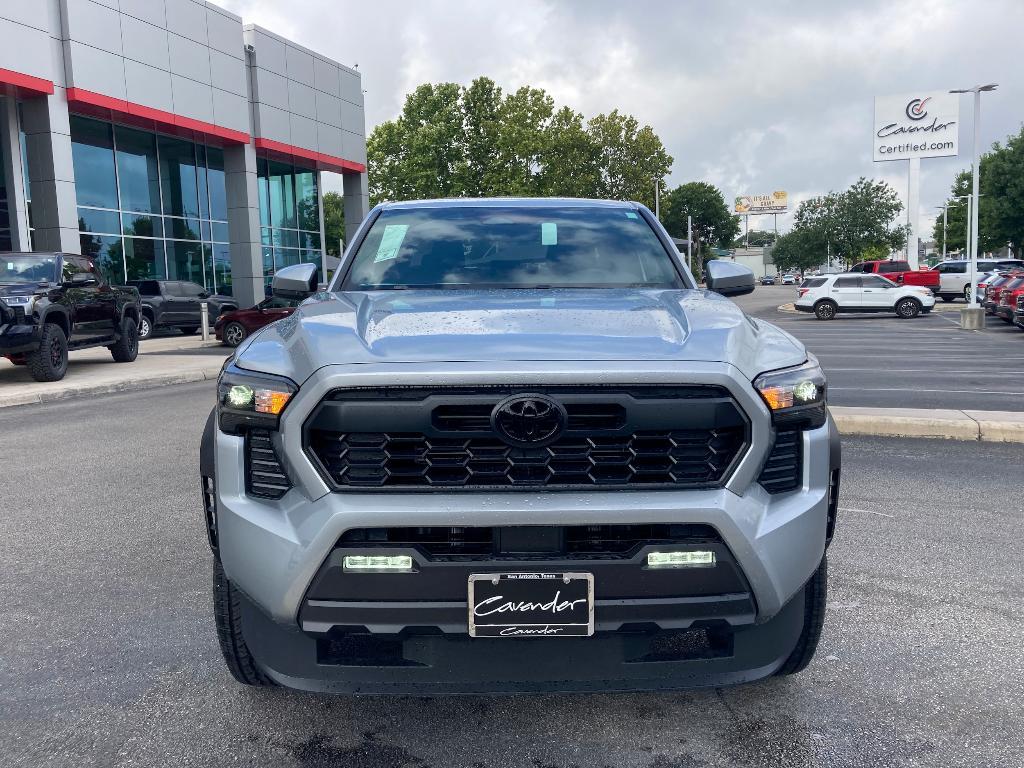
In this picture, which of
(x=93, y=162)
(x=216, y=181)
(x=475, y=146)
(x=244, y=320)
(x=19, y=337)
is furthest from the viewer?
(x=475, y=146)

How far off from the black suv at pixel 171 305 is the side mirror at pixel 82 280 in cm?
914

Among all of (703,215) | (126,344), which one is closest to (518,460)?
(126,344)

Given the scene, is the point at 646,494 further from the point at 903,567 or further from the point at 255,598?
the point at 903,567

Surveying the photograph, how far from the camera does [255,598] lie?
2463 millimetres

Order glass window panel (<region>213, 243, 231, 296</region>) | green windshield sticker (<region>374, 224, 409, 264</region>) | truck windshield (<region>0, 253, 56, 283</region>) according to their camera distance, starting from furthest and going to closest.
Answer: glass window panel (<region>213, 243, 231, 296</region>), truck windshield (<region>0, 253, 56, 283</region>), green windshield sticker (<region>374, 224, 409, 264</region>)

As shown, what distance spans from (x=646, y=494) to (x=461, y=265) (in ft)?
6.07

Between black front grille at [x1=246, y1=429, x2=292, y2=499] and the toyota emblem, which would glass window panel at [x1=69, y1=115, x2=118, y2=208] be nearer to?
black front grille at [x1=246, y1=429, x2=292, y2=499]

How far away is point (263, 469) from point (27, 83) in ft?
70.9

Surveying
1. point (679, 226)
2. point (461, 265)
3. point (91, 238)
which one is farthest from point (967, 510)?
point (679, 226)

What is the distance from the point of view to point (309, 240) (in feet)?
124

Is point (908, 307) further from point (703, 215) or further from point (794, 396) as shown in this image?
point (703, 215)

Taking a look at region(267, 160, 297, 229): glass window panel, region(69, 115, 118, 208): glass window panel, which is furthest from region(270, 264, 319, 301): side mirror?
region(267, 160, 297, 229): glass window panel

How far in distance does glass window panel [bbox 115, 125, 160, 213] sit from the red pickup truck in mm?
28253

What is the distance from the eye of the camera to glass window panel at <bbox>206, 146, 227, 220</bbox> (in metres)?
31.4
